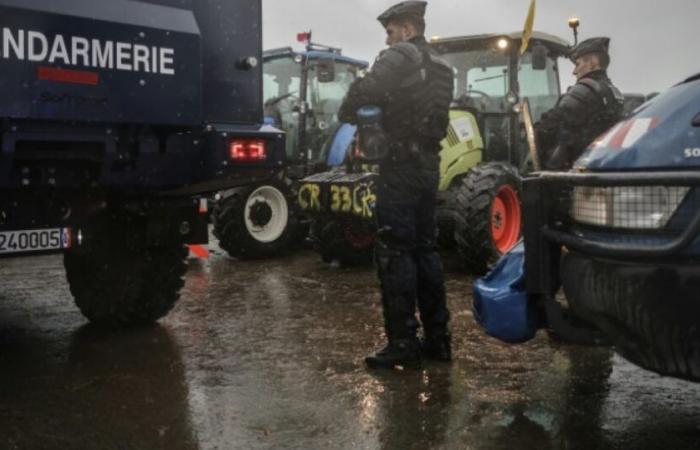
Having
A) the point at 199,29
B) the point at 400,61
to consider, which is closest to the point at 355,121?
A: the point at 400,61

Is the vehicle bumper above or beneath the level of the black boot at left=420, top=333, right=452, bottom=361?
above

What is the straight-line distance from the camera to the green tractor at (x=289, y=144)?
8.73 metres

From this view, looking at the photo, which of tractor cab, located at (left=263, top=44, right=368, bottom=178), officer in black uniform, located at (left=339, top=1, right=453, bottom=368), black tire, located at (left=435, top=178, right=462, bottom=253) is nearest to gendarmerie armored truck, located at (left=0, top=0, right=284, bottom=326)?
officer in black uniform, located at (left=339, top=1, right=453, bottom=368)

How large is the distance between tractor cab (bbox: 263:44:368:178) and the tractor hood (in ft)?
23.2

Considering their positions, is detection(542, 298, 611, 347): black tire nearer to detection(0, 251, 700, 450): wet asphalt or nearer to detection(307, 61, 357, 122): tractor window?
detection(0, 251, 700, 450): wet asphalt

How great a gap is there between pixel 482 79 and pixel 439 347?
499 cm

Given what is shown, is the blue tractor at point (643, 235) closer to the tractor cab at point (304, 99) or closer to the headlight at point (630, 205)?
the headlight at point (630, 205)

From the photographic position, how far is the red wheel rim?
7.78 m

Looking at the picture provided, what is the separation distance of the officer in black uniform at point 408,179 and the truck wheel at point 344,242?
3.50 m

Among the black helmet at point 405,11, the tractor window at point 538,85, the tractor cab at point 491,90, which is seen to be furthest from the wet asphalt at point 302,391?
the tractor window at point 538,85

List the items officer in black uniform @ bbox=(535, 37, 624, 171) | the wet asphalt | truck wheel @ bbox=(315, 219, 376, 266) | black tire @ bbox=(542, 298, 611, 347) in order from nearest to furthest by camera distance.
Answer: black tire @ bbox=(542, 298, 611, 347) < the wet asphalt < officer in black uniform @ bbox=(535, 37, 624, 171) < truck wheel @ bbox=(315, 219, 376, 266)

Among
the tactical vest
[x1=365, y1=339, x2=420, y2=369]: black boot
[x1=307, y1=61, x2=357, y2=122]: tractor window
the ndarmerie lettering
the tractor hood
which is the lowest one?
[x1=365, y1=339, x2=420, y2=369]: black boot

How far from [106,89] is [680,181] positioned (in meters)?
3.03

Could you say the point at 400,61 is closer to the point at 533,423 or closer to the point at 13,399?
the point at 533,423
